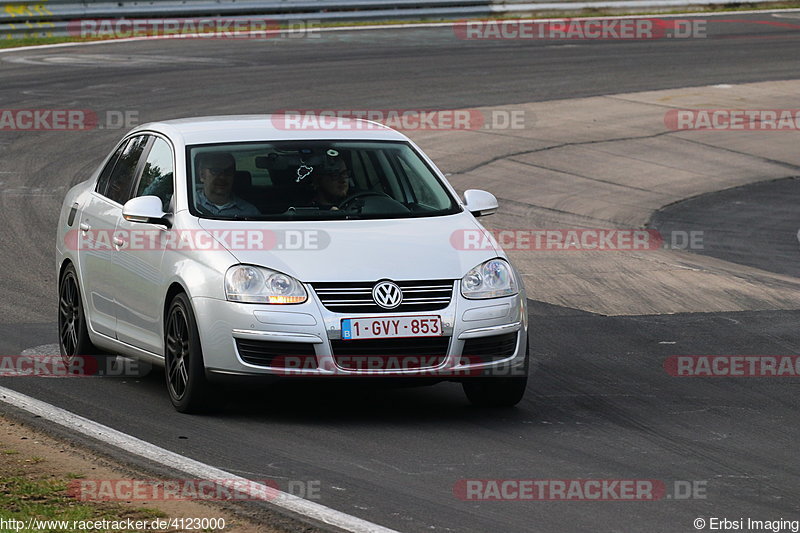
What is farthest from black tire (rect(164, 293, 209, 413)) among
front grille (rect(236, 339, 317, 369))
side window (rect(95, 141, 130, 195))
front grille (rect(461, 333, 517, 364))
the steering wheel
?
side window (rect(95, 141, 130, 195))

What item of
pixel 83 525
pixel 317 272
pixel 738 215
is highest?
pixel 317 272

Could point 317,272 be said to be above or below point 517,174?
above

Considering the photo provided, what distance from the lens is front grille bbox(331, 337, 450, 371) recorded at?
7.73 meters

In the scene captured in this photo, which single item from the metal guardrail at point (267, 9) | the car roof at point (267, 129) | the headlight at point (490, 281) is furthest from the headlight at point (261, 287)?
the metal guardrail at point (267, 9)

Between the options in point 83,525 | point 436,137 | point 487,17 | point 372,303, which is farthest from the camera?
point 487,17

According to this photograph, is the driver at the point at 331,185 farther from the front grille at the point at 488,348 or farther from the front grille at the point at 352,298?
the front grille at the point at 488,348

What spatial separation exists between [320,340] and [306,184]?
4.52ft

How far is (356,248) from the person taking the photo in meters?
8.02

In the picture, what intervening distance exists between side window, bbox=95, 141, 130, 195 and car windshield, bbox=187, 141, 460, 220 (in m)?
1.06

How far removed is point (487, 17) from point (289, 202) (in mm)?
26635

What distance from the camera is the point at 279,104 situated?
2266 centimetres

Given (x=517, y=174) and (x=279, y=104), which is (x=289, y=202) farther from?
(x=279, y=104)

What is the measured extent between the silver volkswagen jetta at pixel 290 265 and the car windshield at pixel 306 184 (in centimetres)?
1

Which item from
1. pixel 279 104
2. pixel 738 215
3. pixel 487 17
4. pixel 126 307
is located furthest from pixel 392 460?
pixel 487 17
